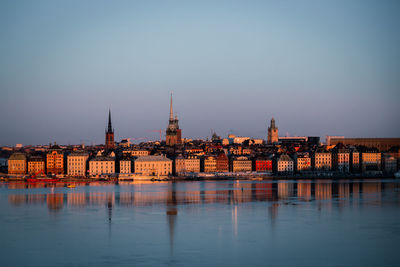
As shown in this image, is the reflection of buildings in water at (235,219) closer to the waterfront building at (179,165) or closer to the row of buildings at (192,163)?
the row of buildings at (192,163)

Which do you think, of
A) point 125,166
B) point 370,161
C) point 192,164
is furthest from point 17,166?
point 370,161

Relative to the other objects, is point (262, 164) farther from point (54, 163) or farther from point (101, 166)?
point (54, 163)

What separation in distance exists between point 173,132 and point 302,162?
130 feet

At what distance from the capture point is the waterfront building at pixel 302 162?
89188 mm

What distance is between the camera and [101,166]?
271 ft

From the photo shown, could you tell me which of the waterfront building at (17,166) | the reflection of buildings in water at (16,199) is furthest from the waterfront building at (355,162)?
the reflection of buildings in water at (16,199)

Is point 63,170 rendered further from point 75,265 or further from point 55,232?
point 75,265

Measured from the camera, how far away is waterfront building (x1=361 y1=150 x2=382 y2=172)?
294 ft

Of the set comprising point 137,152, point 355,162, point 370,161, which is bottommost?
point 355,162

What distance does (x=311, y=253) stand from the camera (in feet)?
70.8

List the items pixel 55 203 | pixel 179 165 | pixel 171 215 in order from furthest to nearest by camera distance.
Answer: pixel 179 165 < pixel 55 203 < pixel 171 215

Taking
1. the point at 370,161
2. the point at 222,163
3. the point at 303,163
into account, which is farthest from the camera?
the point at 222,163

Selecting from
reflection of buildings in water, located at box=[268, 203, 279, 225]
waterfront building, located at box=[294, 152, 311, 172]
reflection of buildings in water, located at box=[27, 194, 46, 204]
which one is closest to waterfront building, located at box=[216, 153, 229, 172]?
waterfront building, located at box=[294, 152, 311, 172]

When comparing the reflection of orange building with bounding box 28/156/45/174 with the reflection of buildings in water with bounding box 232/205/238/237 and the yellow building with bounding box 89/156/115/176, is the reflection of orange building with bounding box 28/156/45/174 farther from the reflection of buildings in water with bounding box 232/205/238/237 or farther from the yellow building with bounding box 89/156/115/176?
the reflection of buildings in water with bounding box 232/205/238/237
